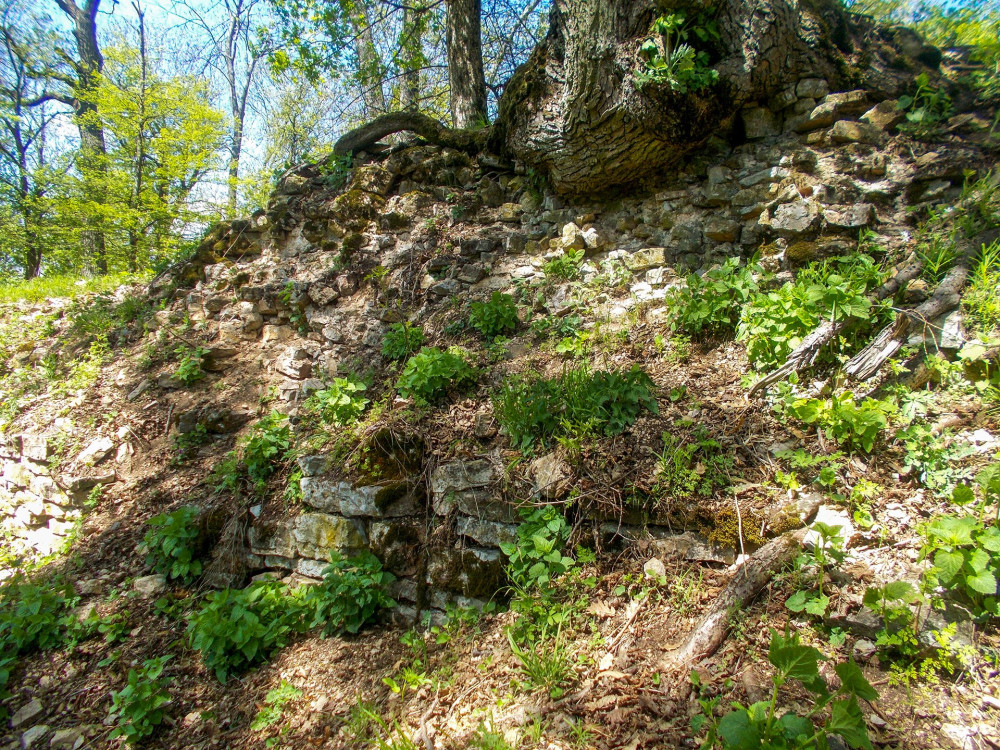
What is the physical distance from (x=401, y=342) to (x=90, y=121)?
31.8 feet

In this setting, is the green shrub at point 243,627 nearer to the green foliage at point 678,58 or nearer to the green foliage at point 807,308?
the green foliage at point 807,308

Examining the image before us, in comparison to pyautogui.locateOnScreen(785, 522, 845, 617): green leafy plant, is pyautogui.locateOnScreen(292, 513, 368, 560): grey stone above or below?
below

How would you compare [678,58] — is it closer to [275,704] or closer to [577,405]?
[577,405]

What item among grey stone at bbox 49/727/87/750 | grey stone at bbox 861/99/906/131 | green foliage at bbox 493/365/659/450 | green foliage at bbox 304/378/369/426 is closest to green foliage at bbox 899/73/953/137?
grey stone at bbox 861/99/906/131

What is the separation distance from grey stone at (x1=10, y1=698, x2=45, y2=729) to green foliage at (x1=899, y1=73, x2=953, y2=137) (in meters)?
7.15

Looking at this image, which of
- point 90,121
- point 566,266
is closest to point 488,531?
point 566,266

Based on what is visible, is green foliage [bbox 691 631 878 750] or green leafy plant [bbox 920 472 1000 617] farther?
green leafy plant [bbox 920 472 1000 617]

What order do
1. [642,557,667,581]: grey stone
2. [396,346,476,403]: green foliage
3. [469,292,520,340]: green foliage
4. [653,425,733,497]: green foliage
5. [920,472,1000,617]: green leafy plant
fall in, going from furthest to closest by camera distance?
[469,292,520,340]: green foliage, [396,346,476,403]: green foliage, [653,425,733,497]: green foliage, [642,557,667,581]: grey stone, [920,472,1000,617]: green leafy plant

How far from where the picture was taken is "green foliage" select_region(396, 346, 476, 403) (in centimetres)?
361

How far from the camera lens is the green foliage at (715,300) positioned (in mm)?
3320

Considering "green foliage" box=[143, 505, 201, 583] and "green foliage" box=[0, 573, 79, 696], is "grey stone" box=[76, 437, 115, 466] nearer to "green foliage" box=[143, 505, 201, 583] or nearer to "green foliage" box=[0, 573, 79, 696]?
"green foliage" box=[0, 573, 79, 696]

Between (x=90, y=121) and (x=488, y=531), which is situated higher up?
(x=90, y=121)

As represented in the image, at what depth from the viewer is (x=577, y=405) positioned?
304 centimetres

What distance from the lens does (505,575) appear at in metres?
2.88
